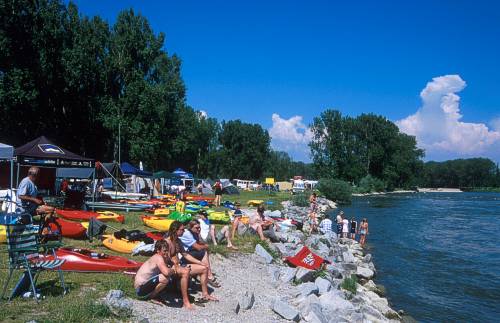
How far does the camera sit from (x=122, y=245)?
12.0 metres

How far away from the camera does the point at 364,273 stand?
1655cm

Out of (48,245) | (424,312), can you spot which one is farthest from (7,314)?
(424,312)

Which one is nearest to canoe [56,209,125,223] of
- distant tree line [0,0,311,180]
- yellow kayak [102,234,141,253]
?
yellow kayak [102,234,141,253]

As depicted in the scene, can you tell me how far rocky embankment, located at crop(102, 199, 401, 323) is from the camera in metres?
7.90

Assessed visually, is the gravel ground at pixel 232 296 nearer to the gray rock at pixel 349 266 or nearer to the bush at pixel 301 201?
the gray rock at pixel 349 266

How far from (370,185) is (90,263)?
3355 inches

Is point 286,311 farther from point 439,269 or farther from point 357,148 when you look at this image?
point 357,148

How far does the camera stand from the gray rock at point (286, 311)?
876cm

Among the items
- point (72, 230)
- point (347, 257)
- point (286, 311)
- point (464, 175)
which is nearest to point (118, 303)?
point (286, 311)

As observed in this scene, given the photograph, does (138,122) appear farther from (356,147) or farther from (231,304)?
(356,147)

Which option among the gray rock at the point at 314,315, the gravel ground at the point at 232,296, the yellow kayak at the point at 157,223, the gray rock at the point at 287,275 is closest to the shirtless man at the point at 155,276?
the gravel ground at the point at 232,296

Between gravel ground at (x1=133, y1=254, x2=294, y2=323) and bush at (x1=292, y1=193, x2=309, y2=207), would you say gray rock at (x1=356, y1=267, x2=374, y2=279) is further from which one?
bush at (x1=292, y1=193, x2=309, y2=207)

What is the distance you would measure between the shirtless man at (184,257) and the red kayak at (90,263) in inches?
57.2

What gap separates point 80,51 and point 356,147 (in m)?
69.2
